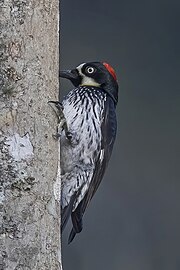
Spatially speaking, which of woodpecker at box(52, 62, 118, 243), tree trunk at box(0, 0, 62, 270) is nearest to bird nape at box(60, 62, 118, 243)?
woodpecker at box(52, 62, 118, 243)

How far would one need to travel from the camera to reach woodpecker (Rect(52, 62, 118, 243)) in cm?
409

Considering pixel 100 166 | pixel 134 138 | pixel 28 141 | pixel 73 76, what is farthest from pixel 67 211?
pixel 134 138

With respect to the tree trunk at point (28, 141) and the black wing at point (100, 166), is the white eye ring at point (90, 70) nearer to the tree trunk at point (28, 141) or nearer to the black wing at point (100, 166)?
the black wing at point (100, 166)

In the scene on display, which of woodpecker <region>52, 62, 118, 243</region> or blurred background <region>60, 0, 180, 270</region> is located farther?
blurred background <region>60, 0, 180, 270</region>

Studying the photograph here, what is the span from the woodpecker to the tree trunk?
0.95 meters

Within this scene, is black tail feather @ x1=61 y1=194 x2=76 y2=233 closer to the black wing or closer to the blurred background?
the black wing

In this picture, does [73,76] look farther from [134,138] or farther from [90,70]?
[134,138]

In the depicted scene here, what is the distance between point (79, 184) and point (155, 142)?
2029 mm

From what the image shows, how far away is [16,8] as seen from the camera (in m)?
3.02

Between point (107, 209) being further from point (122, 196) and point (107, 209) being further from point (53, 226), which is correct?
point (53, 226)

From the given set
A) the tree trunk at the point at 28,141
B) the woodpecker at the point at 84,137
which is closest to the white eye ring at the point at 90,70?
the woodpecker at the point at 84,137

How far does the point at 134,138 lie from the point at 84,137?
6.51 feet

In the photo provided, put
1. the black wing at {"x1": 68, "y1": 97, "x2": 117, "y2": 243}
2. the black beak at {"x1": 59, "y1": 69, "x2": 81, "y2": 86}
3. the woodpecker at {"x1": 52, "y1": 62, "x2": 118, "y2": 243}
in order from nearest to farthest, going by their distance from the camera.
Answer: the woodpecker at {"x1": 52, "y1": 62, "x2": 118, "y2": 243}, the black wing at {"x1": 68, "y1": 97, "x2": 117, "y2": 243}, the black beak at {"x1": 59, "y1": 69, "x2": 81, "y2": 86}

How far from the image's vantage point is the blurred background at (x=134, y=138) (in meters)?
5.99
